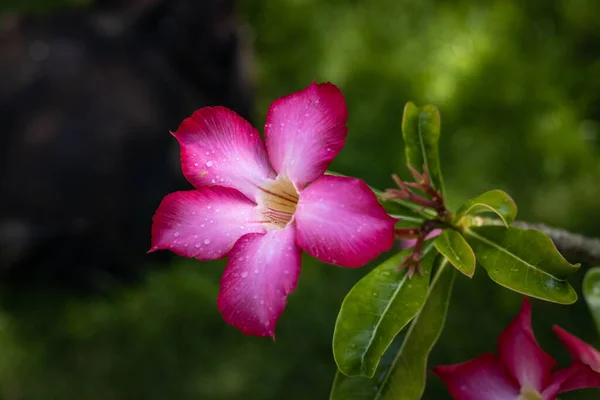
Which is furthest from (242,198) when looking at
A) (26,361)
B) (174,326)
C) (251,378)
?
(26,361)

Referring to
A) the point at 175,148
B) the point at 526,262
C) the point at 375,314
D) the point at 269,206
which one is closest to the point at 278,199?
the point at 269,206

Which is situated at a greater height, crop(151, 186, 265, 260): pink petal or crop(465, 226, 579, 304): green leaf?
crop(151, 186, 265, 260): pink petal

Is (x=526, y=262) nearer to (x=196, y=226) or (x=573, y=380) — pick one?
(x=573, y=380)

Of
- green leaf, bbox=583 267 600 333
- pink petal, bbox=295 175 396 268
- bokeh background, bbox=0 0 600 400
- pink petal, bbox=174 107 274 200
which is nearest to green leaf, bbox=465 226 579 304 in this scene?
green leaf, bbox=583 267 600 333

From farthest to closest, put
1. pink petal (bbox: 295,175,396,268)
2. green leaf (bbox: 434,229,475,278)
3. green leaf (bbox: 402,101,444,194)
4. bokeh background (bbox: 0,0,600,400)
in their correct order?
bokeh background (bbox: 0,0,600,400) < green leaf (bbox: 402,101,444,194) < green leaf (bbox: 434,229,475,278) < pink petal (bbox: 295,175,396,268)

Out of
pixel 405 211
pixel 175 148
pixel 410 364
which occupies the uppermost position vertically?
pixel 405 211

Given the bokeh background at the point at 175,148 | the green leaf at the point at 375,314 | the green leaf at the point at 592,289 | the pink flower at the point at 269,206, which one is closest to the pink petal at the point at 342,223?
the pink flower at the point at 269,206

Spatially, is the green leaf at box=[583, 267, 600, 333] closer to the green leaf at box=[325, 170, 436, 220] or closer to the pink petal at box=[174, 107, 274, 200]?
the green leaf at box=[325, 170, 436, 220]

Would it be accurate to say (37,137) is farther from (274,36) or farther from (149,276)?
(274,36)
